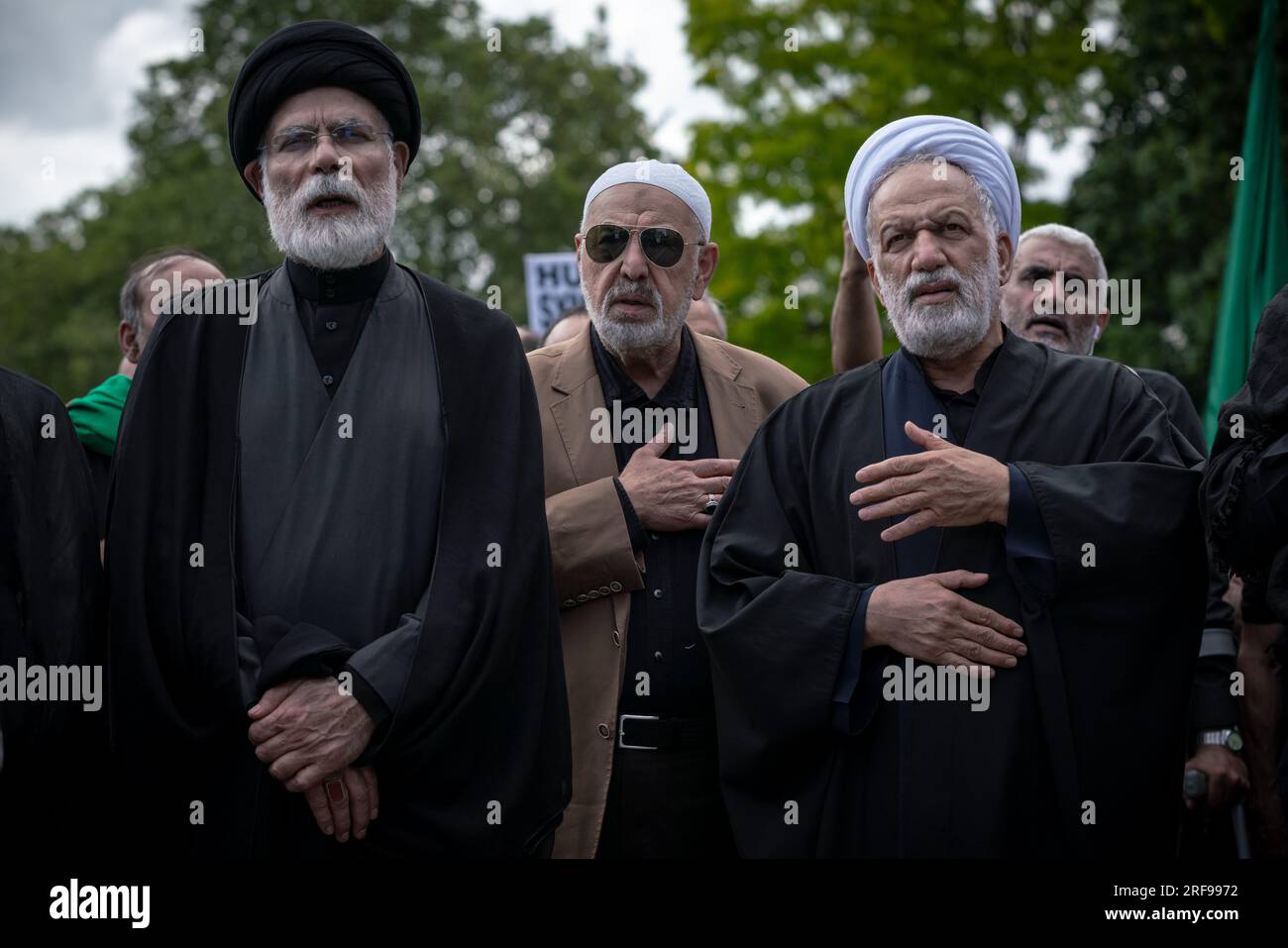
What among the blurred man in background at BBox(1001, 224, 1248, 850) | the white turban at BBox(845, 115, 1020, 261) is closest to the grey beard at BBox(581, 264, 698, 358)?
the white turban at BBox(845, 115, 1020, 261)

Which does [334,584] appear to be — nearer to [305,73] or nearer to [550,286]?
[305,73]

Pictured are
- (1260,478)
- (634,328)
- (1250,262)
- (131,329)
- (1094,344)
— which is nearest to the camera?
(1260,478)

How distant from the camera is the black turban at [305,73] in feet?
12.6

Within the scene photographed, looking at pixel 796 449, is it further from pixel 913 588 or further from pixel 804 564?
pixel 913 588

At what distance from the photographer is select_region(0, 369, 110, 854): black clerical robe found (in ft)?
11.3

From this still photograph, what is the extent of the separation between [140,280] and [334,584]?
96.8 inches

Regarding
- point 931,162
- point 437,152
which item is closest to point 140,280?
point 931,162

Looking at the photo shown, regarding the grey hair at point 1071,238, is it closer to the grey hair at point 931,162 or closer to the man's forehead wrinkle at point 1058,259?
the man's forehead wrinkle at point 1058,259

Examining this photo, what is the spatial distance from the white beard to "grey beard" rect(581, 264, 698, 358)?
0.83m

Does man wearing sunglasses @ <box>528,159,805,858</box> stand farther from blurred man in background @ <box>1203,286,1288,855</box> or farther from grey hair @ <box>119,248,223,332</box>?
grey hair @ <box>119,248,223,332</box>

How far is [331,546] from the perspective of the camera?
11.7ft

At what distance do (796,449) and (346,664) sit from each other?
1.34 metres

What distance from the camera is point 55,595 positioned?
3533 mm
